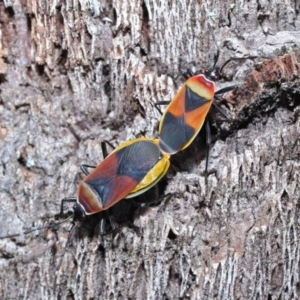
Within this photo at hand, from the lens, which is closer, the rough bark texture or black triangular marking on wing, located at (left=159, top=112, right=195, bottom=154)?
the rough bark texture

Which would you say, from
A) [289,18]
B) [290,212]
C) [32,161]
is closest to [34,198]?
[32,161]

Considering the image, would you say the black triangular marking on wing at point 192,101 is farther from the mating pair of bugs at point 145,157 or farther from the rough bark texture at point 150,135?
the rough bark texture at point 150,135

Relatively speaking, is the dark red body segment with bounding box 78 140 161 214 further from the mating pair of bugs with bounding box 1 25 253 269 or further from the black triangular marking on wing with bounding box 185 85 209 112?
the black triangular marking on wing with bounding box 185 85 209 112

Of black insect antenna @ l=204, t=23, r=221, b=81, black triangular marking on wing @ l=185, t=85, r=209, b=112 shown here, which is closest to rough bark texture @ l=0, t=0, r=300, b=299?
black insect antenna @ l=204, t=23, r=221, b=81

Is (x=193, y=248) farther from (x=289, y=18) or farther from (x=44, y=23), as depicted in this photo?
(x=44, y=23)

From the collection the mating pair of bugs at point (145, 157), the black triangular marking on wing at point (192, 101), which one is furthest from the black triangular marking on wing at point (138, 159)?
the black triangular marking on wing at point (192, 101)

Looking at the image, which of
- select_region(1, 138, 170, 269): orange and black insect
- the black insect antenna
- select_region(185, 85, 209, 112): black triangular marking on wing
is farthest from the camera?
select_region(185, 85, 209, 112): black triangular marking on wing

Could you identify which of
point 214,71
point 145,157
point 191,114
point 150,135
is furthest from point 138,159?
point 214,71

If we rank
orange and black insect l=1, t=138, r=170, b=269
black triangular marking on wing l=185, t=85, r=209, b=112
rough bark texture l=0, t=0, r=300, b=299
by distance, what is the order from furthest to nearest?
1. black triangular marking on wing l=185, t=85, r=209, b=112
2. orange and black insect l=1, t=138, r=170, b=269
3. rough bark texture l=0, t=0, r=300, b=299
